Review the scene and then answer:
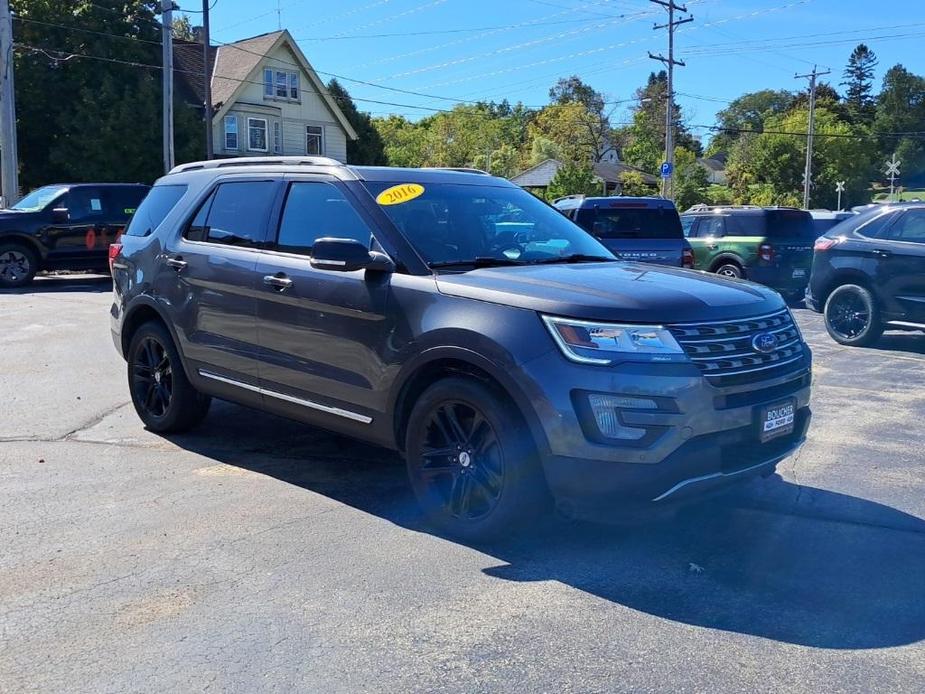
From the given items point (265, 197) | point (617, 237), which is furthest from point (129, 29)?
point (265, 197)

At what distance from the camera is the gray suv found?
12.8 ft

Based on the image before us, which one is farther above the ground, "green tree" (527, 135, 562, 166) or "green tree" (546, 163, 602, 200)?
"green tree" (527, 135, 562, 166)

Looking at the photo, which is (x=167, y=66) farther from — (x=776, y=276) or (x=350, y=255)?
(x=350, y=255)

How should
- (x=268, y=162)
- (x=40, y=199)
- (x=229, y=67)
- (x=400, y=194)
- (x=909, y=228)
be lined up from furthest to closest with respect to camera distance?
(x=229, y=67) < (x=40, y=199) < (x=909, y=228) < (x=268, y=162) < (x=400, y=194)

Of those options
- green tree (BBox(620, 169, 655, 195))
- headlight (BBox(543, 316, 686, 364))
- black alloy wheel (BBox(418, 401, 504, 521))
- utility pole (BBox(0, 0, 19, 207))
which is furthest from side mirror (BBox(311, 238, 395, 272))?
green tree (BBox(620, 169, 655, 195))

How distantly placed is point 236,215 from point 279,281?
0.83 metres

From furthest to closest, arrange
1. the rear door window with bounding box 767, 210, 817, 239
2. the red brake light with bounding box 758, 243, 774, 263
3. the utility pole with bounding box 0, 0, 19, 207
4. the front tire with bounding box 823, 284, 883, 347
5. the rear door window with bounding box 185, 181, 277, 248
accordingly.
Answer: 1. the utility pole with bounding box 0, 0, 19, 207
2. the rear door window with bounding box 767, 210, 817, 239
3. the red brake light with bounding box 758, 243, 774, 263
4. the front tire with bounding box 823, 284, 883, 347
5. the rear door window with bounding box 185, 181, 277, 248

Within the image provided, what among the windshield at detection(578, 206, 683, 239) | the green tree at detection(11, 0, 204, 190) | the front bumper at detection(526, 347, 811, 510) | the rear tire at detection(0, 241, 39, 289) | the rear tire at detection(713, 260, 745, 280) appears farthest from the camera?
the green tree at detection(11, 0, 204, 190)

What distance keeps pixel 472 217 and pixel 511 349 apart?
145 centimetres

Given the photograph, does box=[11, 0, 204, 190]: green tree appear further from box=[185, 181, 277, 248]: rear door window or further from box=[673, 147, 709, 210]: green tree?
box=[673, 147, 709, 210]: green tree

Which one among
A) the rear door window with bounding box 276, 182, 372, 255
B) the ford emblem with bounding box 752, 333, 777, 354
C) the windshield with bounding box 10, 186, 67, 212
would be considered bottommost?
the ford emblem with bounding box 752, 333, 777, 354

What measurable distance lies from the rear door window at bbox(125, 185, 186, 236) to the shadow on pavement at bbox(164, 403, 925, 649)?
2121 mm

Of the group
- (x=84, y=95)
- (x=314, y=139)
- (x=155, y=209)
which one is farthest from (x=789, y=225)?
(x=314, y=139)

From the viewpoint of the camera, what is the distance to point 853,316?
10.9 metres
